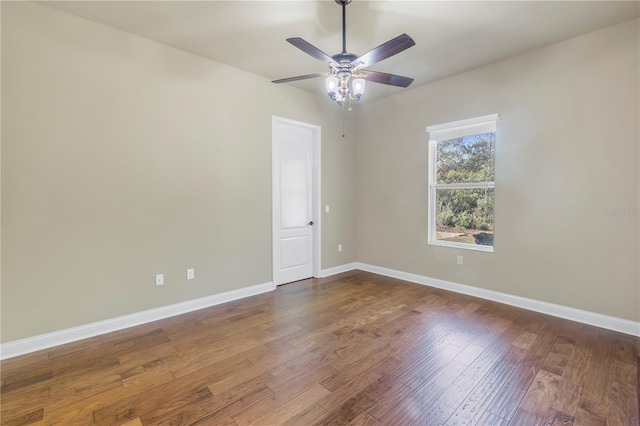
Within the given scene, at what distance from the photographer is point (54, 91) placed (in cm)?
255

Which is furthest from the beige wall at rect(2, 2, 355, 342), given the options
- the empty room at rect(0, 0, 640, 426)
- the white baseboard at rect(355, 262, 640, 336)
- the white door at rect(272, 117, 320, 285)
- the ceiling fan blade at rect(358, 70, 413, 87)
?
the white baseboard at rect(355, 262, 640, 336)

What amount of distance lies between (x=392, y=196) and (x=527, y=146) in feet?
6.25

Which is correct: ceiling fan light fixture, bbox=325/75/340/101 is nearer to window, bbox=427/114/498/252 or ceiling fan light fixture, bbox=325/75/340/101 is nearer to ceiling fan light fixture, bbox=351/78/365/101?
ceiling fan light fixture, bbox=351/78/365/101

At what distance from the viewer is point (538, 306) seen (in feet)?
10.8

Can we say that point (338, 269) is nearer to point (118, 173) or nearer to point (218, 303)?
point (218, 303)

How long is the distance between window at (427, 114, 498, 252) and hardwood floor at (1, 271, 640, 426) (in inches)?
43.3

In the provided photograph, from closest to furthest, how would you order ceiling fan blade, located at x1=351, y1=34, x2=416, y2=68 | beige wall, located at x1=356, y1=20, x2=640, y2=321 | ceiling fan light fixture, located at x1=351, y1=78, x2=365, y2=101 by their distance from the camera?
1. ceiling fan blade, located at x1=351, y1=34, x2=416, y2=68
2. ceiling fan light fixture, located at x1=351, y1=78, x2=365, y2=101
3. beige wall, located at x1=356, y1=20, x2=640, y2=321

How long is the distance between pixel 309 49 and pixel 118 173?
2.21 metres

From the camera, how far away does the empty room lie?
2016 mm

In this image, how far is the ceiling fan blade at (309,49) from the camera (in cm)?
202

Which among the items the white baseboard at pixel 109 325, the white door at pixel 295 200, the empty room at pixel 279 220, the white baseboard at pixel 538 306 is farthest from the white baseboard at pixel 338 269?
the white baseboard at pixel 109 325

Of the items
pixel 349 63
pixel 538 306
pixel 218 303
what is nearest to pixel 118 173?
pixel 218 303

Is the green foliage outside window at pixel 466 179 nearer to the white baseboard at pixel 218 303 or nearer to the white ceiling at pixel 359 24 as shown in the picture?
the white baseboard at pixel 218 303

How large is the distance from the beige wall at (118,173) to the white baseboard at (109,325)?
0.06m
